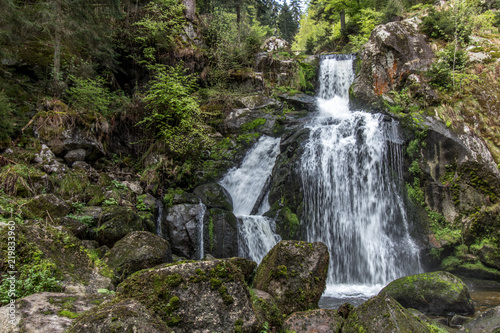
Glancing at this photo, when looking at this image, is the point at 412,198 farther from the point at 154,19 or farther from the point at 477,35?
the point at 154,19

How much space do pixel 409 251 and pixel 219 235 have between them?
643cm

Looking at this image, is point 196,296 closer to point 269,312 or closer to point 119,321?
point 119,321

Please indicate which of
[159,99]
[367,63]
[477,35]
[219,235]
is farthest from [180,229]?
[477,35]

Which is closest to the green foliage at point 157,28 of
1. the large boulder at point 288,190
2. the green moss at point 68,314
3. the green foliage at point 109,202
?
the green foliage at point 109,202

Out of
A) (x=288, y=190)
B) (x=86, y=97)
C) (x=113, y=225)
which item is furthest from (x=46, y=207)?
(x=288, y=190)

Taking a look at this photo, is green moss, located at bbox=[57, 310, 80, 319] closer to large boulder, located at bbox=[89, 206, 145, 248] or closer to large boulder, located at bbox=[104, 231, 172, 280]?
large boulder, located at bbox=[104, 231, 172, 280]

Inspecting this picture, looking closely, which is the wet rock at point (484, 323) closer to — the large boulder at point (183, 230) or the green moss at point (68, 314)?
the green moss at point (68, 314)

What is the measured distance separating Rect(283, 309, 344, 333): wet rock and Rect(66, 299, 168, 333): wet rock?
2.12 meters

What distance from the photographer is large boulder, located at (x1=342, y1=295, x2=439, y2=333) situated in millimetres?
3000

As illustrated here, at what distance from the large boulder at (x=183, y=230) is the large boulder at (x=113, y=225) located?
4.82 ft

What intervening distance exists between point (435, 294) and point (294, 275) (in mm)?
3865

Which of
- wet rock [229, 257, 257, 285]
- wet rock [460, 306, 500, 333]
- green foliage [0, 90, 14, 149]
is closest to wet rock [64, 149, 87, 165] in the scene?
green foliage [0, 90, 14, 149]

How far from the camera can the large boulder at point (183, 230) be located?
8.98 meters

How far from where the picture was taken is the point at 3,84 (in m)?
8.77
